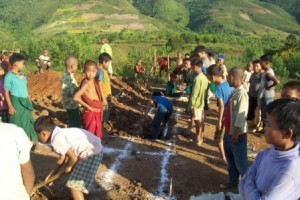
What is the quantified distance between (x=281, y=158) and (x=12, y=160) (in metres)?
1.63

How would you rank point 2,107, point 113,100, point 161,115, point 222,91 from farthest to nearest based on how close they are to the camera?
1. point 113,100
2. point 161,115
3. point 2,107
4. point 222,91

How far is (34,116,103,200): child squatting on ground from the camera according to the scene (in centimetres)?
365

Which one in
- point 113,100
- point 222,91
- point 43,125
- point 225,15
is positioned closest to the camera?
point 43,125

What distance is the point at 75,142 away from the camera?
12.6 ft

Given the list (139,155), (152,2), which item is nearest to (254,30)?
(152,2)

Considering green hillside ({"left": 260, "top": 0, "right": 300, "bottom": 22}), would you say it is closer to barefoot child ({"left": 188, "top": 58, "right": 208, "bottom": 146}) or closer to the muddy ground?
the muddy ground

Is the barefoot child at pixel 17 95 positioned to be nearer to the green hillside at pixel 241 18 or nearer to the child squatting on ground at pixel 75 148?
the child squatting on ground at pixel 75 148

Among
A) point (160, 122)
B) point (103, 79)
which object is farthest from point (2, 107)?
point (160, 122)

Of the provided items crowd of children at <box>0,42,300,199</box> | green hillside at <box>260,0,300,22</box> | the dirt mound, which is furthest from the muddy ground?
green hillside at <box>260,0,300,22</box>

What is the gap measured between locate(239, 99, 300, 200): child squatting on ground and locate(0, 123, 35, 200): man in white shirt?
4.72 feet

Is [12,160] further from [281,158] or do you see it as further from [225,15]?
[225,15]

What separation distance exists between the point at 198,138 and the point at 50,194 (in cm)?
307

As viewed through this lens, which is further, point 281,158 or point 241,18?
point 241,18

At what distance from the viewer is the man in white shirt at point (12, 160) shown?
246 centimetres
